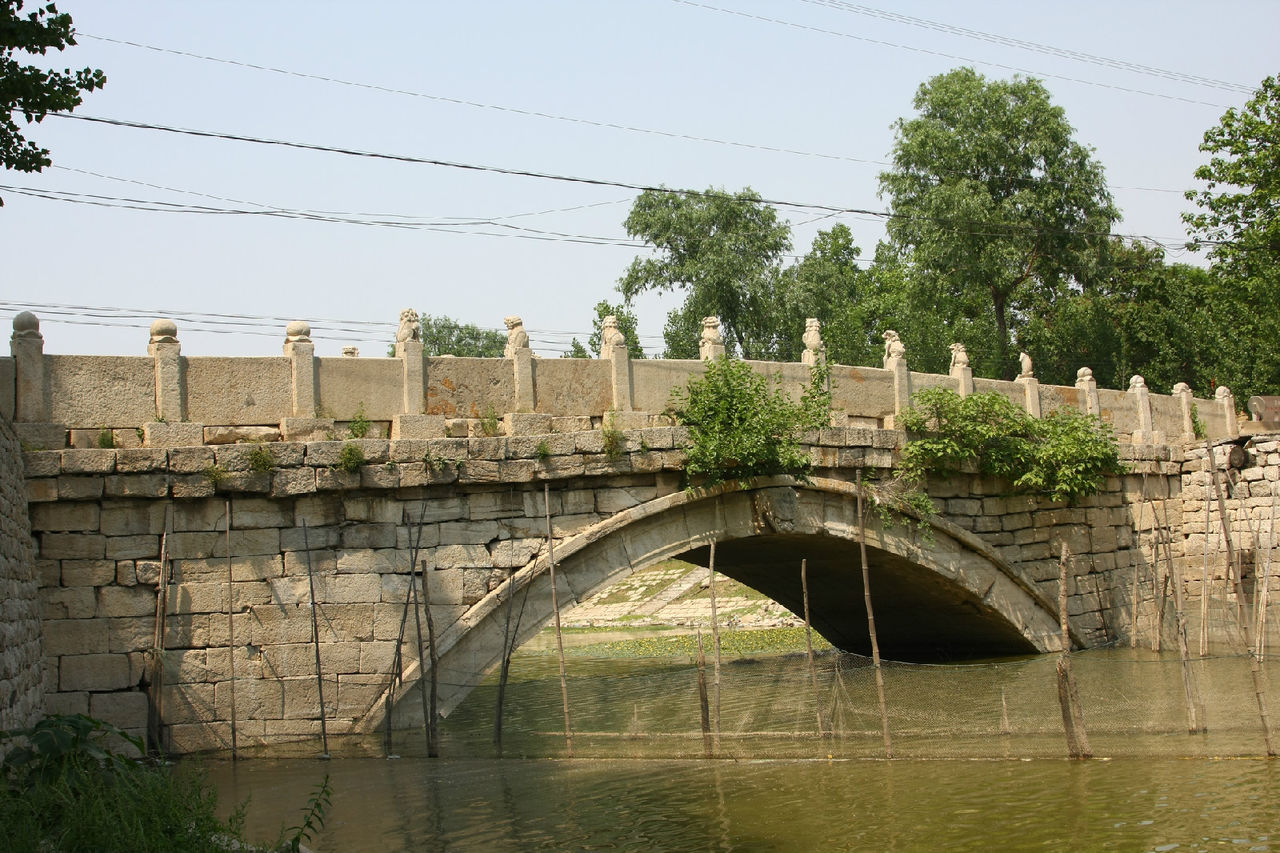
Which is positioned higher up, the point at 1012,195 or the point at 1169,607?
the point at 1012,195

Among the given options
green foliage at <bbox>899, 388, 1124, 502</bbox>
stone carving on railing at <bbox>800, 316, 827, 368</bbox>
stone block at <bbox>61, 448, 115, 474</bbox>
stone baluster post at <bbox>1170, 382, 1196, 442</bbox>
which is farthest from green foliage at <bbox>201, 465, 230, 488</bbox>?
stone baluster post at <bbox>1170, 382, 1196, 442</bbox>

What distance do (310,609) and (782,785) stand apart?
194 inches

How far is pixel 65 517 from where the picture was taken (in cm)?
1193

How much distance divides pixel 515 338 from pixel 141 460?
162 inches

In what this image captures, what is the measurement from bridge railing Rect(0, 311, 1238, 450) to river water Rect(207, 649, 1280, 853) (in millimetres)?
3282

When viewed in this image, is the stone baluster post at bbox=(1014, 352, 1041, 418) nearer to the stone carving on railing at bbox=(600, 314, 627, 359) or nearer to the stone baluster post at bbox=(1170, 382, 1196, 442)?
the stone baluster post at bbox=(1170, 382, 1196, 442)

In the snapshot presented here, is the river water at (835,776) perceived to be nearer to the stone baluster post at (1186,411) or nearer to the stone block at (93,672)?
the stone block at (93,672)

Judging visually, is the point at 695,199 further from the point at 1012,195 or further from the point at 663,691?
the point at 663,691

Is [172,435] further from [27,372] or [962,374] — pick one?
[962,374]

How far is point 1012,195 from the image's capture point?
99.9ft

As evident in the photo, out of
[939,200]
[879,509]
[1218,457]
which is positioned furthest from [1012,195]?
[879,509]

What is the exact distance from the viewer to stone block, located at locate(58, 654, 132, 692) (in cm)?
1176

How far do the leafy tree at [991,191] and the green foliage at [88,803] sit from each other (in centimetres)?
2465

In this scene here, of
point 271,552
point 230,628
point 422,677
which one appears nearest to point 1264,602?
point 422,677
